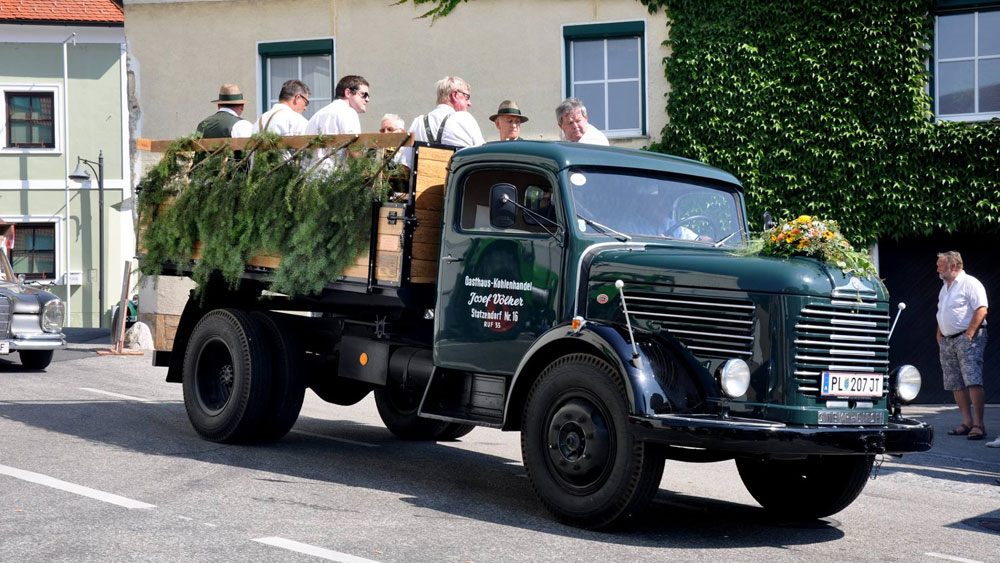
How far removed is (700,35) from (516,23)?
289 centimetres

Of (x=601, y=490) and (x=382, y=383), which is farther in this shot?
(x=382, y=383)

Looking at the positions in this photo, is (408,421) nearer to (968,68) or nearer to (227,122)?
(227,122)

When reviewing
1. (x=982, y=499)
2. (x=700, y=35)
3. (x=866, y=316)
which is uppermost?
(x=700, y=35)

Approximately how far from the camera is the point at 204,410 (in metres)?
9.49

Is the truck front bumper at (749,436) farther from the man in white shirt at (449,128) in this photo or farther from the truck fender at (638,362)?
the man in white shirt at (449,128)

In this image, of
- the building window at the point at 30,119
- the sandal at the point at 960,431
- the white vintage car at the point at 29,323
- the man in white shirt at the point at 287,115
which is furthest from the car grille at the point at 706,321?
the building window at the point at 30,119

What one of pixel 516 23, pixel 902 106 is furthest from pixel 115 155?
pixel 902 106

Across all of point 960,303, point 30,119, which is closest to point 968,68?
point 960,303

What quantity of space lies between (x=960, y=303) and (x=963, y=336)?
32cm

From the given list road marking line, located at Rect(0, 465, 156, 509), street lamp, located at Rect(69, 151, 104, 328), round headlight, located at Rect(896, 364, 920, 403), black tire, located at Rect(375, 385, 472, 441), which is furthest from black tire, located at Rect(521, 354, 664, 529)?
street lamp, located at Rect(69, 151, 104, 328)

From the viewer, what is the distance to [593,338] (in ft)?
21.7

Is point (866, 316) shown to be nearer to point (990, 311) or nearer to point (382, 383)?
point (382, 383)

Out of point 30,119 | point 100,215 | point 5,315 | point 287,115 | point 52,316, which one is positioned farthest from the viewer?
point 30,119

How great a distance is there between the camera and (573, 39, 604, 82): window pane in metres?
17.8
